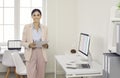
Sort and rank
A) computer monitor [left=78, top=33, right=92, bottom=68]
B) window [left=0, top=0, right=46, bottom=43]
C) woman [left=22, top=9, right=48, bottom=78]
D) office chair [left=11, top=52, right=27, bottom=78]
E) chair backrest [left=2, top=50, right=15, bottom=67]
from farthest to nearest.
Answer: window [left=0, top=0, right=46, bottom=43] < chair backrest [left=2, top=50, right=15, bottom=67] < office chair [left=11, top=52, right=27, bottom=78] < woman [left=22, top=9, right=48, bottom=78] < computer monitor [left=78, top=33, right=92, bottom=68]

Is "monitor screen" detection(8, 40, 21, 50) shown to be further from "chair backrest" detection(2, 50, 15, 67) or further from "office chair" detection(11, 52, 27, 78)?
"office chair" detection(11, 52, 27, 78)

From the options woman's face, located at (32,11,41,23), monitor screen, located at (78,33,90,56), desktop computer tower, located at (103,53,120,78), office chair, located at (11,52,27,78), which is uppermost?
woman's face, located at (32,11,41,23)

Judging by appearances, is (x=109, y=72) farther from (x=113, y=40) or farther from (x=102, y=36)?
(x=102, y=36)

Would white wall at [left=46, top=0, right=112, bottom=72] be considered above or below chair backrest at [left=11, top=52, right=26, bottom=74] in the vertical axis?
above

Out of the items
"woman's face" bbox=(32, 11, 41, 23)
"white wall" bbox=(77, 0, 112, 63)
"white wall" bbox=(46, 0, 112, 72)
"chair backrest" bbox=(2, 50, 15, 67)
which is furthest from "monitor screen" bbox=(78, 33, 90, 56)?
"chair backrest" bbox=(2, 50, 15, 67)

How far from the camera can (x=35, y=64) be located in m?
3.93

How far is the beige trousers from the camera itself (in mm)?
3896

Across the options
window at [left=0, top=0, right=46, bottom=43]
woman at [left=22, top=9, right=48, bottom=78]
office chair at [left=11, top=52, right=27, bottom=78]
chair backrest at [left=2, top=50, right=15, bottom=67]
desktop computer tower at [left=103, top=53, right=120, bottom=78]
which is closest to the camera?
desktop computer tower at [left=103, top=53, right=120, bottom=78]

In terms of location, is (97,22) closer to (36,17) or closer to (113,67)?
(36,17)

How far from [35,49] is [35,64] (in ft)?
0.83

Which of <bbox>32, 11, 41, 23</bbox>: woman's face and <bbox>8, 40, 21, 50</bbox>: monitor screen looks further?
<bbox>8, 40, 21, 50</bbox>: monitor screen

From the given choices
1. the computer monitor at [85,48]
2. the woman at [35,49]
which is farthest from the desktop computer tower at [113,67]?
the woman at [35,49]

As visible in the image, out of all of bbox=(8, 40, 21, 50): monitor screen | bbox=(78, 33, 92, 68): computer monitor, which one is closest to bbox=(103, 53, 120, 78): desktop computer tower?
bbox=(78, 33, 92, 68): computer monitor

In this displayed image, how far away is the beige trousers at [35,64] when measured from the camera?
3896mm
